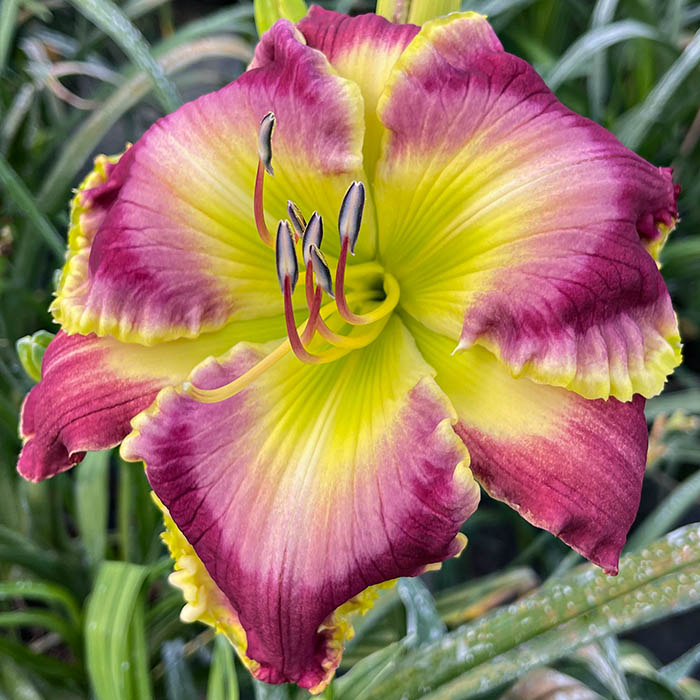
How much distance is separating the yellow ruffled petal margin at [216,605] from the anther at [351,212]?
0.62ft

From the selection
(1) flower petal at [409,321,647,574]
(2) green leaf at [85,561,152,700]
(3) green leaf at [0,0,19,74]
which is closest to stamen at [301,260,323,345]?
(1) flower petal at [409,321,647,574]

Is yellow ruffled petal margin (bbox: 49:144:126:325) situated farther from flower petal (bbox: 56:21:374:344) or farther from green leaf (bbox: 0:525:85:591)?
green leaf (bbox: 0:525:85:591)

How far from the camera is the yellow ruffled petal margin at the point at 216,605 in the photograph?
40 centimetres

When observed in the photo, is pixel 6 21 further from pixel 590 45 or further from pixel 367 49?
pixel 590 45

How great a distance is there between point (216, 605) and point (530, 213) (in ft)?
0.97

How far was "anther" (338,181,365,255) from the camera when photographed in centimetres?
38

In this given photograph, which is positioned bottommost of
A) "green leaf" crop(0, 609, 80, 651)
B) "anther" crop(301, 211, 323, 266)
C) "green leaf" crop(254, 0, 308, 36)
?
"green leaf" crop(0, 609, 80, 651)

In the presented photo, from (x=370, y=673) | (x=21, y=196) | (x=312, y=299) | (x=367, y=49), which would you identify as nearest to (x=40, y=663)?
(x=370, y=673)

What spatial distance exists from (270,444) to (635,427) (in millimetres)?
213

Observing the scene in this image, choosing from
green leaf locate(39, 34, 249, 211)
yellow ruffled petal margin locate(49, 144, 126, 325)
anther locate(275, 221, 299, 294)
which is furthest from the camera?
green leaf locate(39, 34, 249, 211)

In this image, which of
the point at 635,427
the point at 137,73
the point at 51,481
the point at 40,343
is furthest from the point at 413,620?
the point at 137,73

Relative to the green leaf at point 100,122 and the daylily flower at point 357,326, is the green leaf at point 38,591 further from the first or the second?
the green leaf at point 100,122

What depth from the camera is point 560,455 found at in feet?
1.29

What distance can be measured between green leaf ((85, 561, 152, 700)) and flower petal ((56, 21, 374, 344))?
0.89 feet
